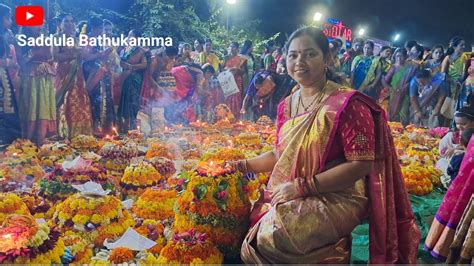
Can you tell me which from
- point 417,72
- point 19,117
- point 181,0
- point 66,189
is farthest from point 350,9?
point 19,117

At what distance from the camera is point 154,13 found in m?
6.75

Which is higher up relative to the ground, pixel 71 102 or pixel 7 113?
pixel 71 102

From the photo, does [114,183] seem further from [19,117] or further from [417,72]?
[417,72]

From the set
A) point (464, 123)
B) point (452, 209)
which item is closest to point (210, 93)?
point (464, 123)

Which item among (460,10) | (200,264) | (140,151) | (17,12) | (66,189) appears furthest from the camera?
(17,12)

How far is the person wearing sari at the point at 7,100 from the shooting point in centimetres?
541

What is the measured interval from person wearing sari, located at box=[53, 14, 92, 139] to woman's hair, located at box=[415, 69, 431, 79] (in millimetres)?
5278

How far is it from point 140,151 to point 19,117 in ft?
7.50

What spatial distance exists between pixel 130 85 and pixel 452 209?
5.98 metres

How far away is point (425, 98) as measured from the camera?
707 cm

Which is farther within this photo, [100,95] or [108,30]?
[100,95]

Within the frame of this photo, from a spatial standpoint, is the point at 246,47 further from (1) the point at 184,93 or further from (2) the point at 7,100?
(2) the point at 7,100

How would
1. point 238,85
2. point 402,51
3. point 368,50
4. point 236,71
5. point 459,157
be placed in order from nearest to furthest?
point 459,157, point 402,51, point 368,50, point 238,85, point 236,71

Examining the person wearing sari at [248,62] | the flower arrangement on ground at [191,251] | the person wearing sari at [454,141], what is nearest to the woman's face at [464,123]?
the person wearing sari at [454,141]
